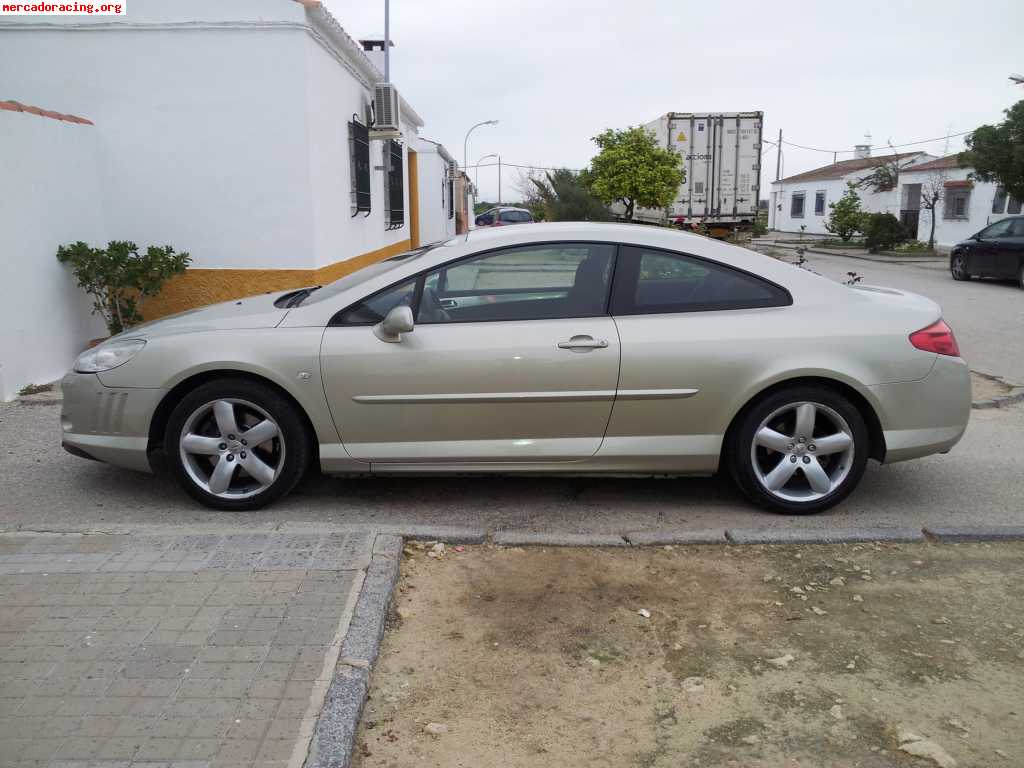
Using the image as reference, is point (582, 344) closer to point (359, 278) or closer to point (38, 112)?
point (359, 278)

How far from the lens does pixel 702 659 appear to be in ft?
10.8

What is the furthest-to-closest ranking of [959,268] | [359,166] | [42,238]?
[959,268]
[359,166]
[42,238]

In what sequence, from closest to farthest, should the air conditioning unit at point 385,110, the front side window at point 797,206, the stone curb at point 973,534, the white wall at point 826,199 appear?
1. the stone curb at point 973,534
2. the air conditioning unit at point 385,110
3. the white wall at point 826,199
4. the front side window at point 797,206

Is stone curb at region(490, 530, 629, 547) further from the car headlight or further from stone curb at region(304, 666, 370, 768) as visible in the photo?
the car headlight

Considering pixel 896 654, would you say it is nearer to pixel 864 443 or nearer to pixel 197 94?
pixel 864 443

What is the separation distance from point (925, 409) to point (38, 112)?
24.3 ft

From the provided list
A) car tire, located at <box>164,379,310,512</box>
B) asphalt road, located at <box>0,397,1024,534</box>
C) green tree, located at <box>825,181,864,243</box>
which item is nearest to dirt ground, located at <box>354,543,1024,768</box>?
asphalt road, located at <box>0,397,1024,534</box>

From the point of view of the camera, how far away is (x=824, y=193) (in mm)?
→ 46406

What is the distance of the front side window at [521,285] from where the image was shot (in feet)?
15.0

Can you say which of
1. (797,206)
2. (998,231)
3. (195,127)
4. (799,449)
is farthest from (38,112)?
(797,206)

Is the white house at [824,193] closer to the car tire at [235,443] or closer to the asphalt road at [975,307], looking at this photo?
the asphalt road at [975,307]

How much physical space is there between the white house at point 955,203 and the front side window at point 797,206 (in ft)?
42.2

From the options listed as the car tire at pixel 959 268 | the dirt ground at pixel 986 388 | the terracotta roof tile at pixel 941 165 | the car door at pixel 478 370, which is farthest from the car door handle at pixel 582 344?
the terracotta roof tile at pixel 941 165

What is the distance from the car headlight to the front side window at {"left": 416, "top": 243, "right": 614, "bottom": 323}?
4.93ft
